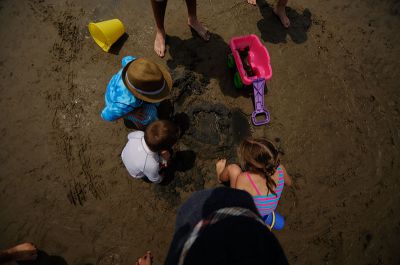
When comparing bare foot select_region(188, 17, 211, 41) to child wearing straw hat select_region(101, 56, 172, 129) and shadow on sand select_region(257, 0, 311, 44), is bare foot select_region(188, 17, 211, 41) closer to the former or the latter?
shadow on sand select_region(257, 0, 311, 44)

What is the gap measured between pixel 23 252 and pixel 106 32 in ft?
7.99

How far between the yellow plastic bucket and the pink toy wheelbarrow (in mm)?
1372

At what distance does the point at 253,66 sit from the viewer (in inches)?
116

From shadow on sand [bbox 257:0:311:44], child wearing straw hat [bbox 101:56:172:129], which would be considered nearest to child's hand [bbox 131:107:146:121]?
child wearing straw hat [bbox 101:56:172:129]

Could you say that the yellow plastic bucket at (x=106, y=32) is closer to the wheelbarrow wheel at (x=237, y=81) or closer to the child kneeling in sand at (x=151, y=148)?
the child kneeling in sand at (x=151, y=148)

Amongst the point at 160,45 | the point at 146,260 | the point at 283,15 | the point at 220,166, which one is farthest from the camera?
the point at 283,15

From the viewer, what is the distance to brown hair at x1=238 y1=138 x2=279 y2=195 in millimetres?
1979

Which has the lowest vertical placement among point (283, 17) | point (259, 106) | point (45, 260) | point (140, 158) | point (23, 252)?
point (45, 260)

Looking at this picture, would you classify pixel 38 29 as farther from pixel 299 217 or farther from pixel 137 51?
pixel 299 217

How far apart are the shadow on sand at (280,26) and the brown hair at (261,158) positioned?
5.86ft

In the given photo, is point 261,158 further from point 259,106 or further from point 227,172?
point 259,106

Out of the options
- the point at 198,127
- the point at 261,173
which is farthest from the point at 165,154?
the point at 261,173

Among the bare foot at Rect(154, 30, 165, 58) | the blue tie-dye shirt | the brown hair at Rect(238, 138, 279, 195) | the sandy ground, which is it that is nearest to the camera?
the brown hair at Rect(238, 138, 279, 195)

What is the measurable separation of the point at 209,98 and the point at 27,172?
2.14 m
